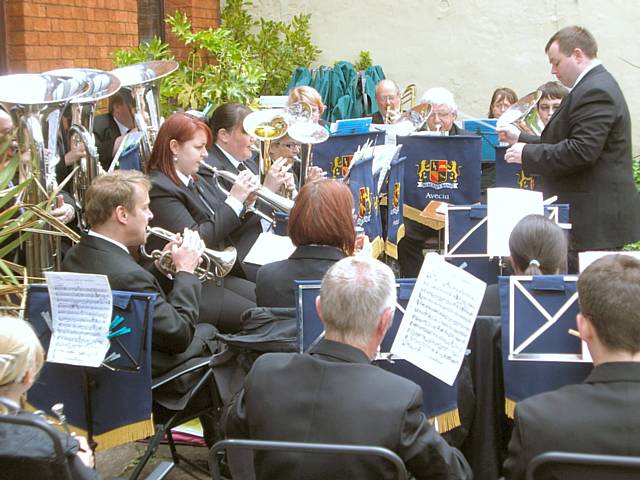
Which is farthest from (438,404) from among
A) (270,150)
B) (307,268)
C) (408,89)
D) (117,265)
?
(408,89)

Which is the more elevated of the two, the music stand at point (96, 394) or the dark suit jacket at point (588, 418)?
the dark suit jacket at point (588, 418)

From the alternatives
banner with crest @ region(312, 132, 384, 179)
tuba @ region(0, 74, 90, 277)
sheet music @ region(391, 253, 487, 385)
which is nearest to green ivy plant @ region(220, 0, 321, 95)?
banner with crest @ region(312, 132, 384, 179)

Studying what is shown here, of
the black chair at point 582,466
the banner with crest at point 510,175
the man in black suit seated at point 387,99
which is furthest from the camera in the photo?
the man in black suit seated at point 387,99

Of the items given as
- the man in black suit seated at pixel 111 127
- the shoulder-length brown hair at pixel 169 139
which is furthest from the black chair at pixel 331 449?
the man in black suit seated at pixel 111 127

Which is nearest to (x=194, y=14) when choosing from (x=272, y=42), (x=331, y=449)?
(x=272, y=42)

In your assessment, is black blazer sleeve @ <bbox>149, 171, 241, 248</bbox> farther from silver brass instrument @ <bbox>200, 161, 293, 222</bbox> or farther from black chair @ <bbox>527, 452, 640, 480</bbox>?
black chair @ <bbox>527, 452, 640, 480</bbox>

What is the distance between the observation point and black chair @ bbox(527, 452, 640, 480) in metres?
2.08

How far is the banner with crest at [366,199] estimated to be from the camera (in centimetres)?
530

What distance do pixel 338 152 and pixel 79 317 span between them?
270cm

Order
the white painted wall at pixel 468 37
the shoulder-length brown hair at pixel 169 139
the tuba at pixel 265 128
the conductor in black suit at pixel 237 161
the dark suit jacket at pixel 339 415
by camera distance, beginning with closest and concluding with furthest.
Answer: the dark suit jacket at pixel 339 415
the shoulder-length brown hair at pixel 169 139
the conductor in black suit at pixel 237 161
the tuba at pixel 265 128
the white painted wall at pixel 468 37

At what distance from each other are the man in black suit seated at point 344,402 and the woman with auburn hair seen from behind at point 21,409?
0.48 meters

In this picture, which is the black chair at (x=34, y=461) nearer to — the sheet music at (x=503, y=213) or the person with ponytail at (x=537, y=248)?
the person with ponytail at (x=537, y=248)

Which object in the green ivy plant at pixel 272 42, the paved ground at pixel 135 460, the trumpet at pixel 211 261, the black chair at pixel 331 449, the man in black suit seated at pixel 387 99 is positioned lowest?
the paved ground at pixel 135 460

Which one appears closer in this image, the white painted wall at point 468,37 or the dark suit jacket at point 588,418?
Result: the dark suit jacket at point 588,418
